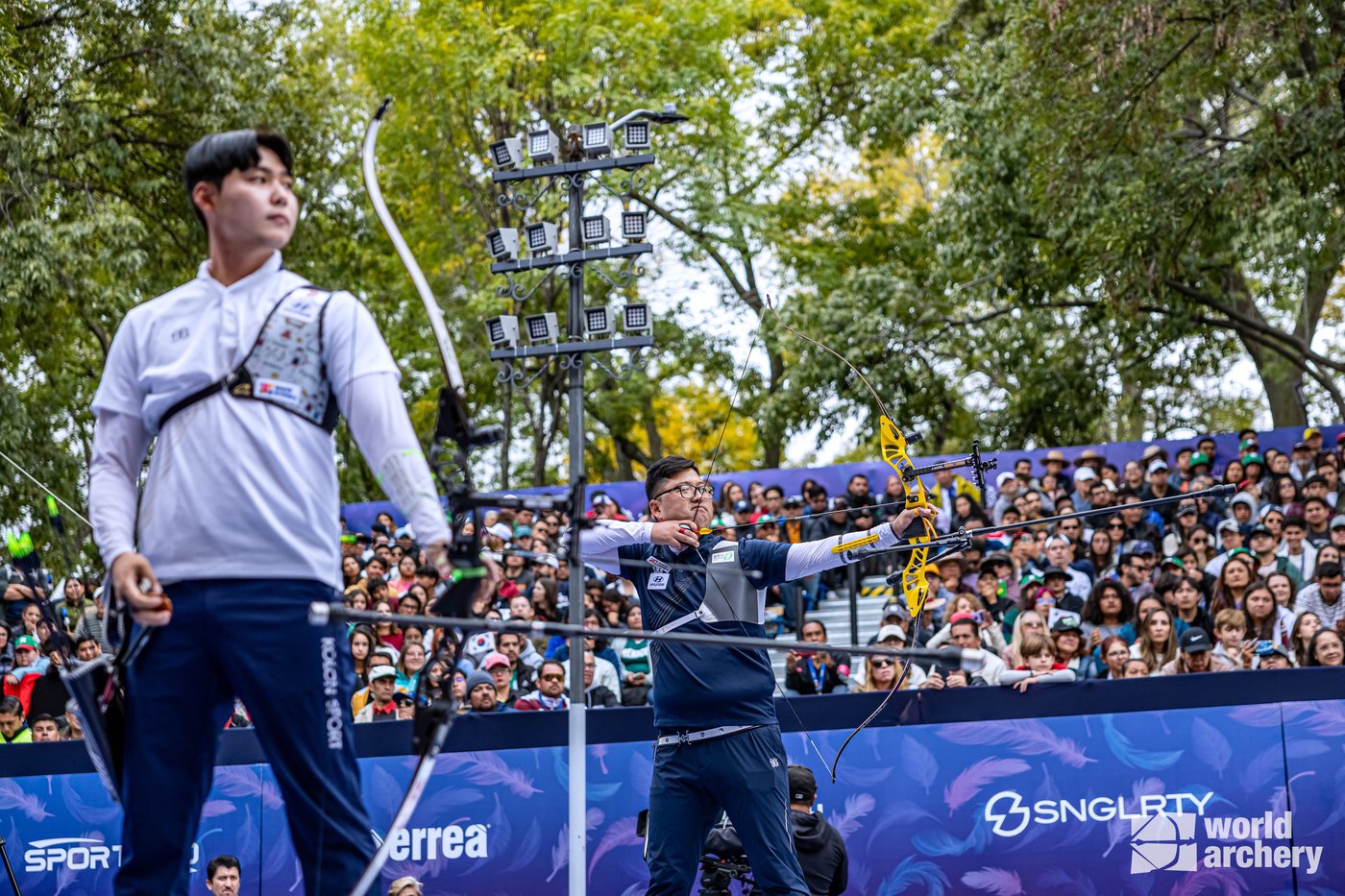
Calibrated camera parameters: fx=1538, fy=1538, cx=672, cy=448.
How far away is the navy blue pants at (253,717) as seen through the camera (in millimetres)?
2928

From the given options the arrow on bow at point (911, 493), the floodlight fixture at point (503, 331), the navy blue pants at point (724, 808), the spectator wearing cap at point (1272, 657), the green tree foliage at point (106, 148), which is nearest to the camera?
the navy blue pants at point (724, 808)

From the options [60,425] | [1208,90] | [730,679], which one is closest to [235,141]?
[730,679]

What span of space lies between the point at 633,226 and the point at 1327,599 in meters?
4.97

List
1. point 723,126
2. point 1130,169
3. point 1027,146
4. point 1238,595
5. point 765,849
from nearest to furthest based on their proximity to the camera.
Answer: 1. point 765,849
2. point 1238,595
3. point 1130,169
4. point 1027,146
5. point 723,126

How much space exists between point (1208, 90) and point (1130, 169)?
1.43 m

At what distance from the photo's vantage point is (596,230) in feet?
32.3

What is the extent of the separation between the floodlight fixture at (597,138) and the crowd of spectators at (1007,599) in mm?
2541

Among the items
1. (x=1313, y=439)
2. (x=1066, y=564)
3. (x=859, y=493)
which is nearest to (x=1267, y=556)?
(x=1066, y=564)

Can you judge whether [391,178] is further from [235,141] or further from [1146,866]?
[235,141]

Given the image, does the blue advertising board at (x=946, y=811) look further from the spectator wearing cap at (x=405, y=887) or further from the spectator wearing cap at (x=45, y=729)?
the spectator wearing cap at (x=45, y=729)

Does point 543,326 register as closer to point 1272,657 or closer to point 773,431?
point 1272,657

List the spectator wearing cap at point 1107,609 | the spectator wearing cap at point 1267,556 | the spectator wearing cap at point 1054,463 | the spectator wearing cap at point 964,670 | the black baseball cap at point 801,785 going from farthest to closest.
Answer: the spectator wearing cap at point 1054,463
the spectator wearing cap at point 1267,556
the spectator wearing cap at point 1107,609
the spectator wearing cap at point 964,670
the black baseball cap at point 801,785

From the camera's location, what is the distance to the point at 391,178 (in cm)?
2391

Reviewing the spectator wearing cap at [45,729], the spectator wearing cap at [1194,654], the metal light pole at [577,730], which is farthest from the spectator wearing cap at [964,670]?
the spectator wearing cap at [45,729]
